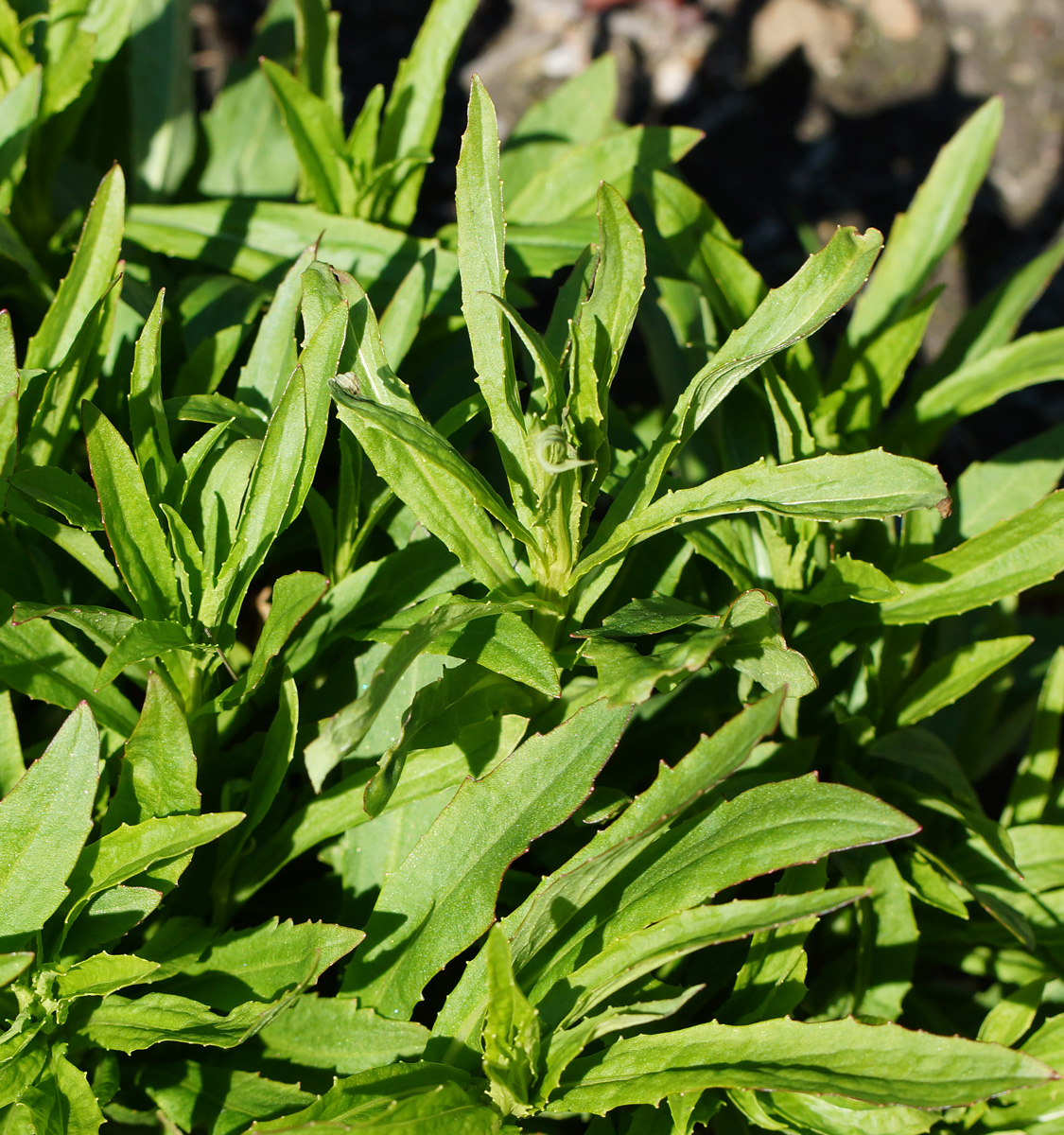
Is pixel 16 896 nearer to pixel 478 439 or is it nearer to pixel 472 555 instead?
pixel 472 555

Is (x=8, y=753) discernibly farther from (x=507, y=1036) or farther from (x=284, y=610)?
(x=507, y=1036)

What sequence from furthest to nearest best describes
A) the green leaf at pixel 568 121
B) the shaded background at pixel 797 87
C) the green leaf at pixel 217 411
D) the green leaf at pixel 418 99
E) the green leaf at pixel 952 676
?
the shaded background at pixel 797 87
the green leaf at pixel 568 121
the green leaf at pixel 418 99
the green leaf at pixel 952 676
the green leaf at pixel 217 411

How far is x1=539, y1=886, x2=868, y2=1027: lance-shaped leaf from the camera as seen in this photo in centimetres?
132

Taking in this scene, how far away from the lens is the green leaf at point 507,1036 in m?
1.27

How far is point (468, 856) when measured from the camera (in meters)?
1.48

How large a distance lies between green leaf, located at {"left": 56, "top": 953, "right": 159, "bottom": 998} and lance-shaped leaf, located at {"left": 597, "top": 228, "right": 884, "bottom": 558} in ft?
Result: 2.75

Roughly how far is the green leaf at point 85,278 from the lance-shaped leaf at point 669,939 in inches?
48.0

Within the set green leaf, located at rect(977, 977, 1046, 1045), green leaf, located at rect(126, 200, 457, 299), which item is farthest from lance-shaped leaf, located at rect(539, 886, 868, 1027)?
green leaf, located at rect(126, 200, 457, 299)

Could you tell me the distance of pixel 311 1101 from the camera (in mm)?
1447

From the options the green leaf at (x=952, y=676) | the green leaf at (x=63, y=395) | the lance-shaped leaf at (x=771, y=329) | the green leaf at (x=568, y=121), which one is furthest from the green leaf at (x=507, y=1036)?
the green leaf at (x=568, y=121)

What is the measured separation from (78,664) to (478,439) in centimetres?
108

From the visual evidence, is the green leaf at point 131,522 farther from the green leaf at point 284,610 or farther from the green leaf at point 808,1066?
the green leaf at point 808,1066

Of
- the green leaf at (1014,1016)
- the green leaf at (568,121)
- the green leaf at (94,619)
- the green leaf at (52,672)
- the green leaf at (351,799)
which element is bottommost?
the green leaf at (1014,1016)

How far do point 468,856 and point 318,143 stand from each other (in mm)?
1388
